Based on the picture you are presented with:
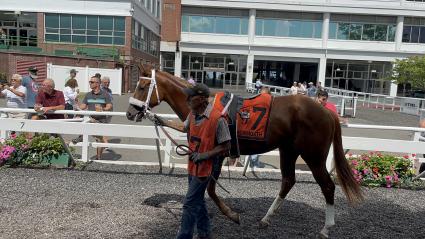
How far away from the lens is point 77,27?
113ft

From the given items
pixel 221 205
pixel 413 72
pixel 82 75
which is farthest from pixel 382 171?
pixel 82 75

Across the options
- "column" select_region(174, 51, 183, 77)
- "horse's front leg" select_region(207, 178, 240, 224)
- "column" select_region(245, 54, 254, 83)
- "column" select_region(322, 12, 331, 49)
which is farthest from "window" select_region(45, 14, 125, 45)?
"horse's front leg" select_region(207, 178, 240, 224)

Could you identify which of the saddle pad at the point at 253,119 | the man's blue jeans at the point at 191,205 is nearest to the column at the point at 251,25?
the saddle pad at the point at 253,119

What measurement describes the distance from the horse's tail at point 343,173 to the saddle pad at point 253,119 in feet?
3.41

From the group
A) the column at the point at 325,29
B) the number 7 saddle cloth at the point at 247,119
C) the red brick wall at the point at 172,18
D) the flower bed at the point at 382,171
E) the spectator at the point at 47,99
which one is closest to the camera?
the number 7 saddle cloth at the point at 247,119

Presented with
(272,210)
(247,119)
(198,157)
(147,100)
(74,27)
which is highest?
(74,27)

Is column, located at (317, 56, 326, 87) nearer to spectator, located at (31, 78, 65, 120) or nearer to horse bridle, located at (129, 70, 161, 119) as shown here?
spectator, located at (31, 78, 65, 120)

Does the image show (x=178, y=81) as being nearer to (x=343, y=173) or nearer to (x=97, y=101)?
(x=343, y=173)

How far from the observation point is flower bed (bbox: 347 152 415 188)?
21.5 feet

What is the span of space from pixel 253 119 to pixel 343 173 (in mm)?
1495

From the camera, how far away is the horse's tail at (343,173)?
488 cm

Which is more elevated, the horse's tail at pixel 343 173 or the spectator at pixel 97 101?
the spectator at pixel 97 101

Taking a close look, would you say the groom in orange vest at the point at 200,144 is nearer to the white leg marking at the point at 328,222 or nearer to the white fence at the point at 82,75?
the white leg marking at the point at 328,222

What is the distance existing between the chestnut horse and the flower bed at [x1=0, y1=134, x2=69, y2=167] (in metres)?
2.72
